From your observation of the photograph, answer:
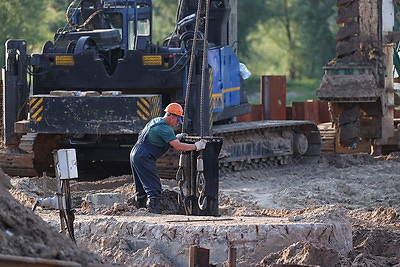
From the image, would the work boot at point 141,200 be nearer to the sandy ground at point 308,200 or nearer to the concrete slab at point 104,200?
the sandy ground at point 308,200

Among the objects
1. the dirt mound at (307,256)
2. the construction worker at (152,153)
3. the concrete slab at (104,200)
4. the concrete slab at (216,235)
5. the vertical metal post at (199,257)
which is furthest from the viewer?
the construction worker at (152,153)

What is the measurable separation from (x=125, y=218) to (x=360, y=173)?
7.11 m

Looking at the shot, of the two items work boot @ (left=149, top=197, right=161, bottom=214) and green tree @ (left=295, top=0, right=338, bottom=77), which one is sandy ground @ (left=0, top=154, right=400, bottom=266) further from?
green tree @ (left=295, top=0, right=338, bottom=77)

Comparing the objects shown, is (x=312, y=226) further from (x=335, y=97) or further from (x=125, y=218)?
(x=335, y=97)

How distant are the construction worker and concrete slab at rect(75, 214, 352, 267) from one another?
6.09 feet

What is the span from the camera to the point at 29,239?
21.2 ft

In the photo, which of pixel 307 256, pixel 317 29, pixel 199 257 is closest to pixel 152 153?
pixel 307 256

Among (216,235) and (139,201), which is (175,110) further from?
(216,235)

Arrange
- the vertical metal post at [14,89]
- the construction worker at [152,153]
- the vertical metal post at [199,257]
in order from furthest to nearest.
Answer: the vertical metal post at [14,89] → the construction worker at [152,153] → the vertical metal post at [199,257]

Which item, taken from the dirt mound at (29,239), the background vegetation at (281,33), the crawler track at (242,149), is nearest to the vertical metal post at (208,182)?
the crawler track at (242,149)

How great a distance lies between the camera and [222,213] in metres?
13.0

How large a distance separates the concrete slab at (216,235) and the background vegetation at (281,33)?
92.5 ft

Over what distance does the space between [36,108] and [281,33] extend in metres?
44.0

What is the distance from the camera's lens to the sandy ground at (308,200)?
9.61 m
